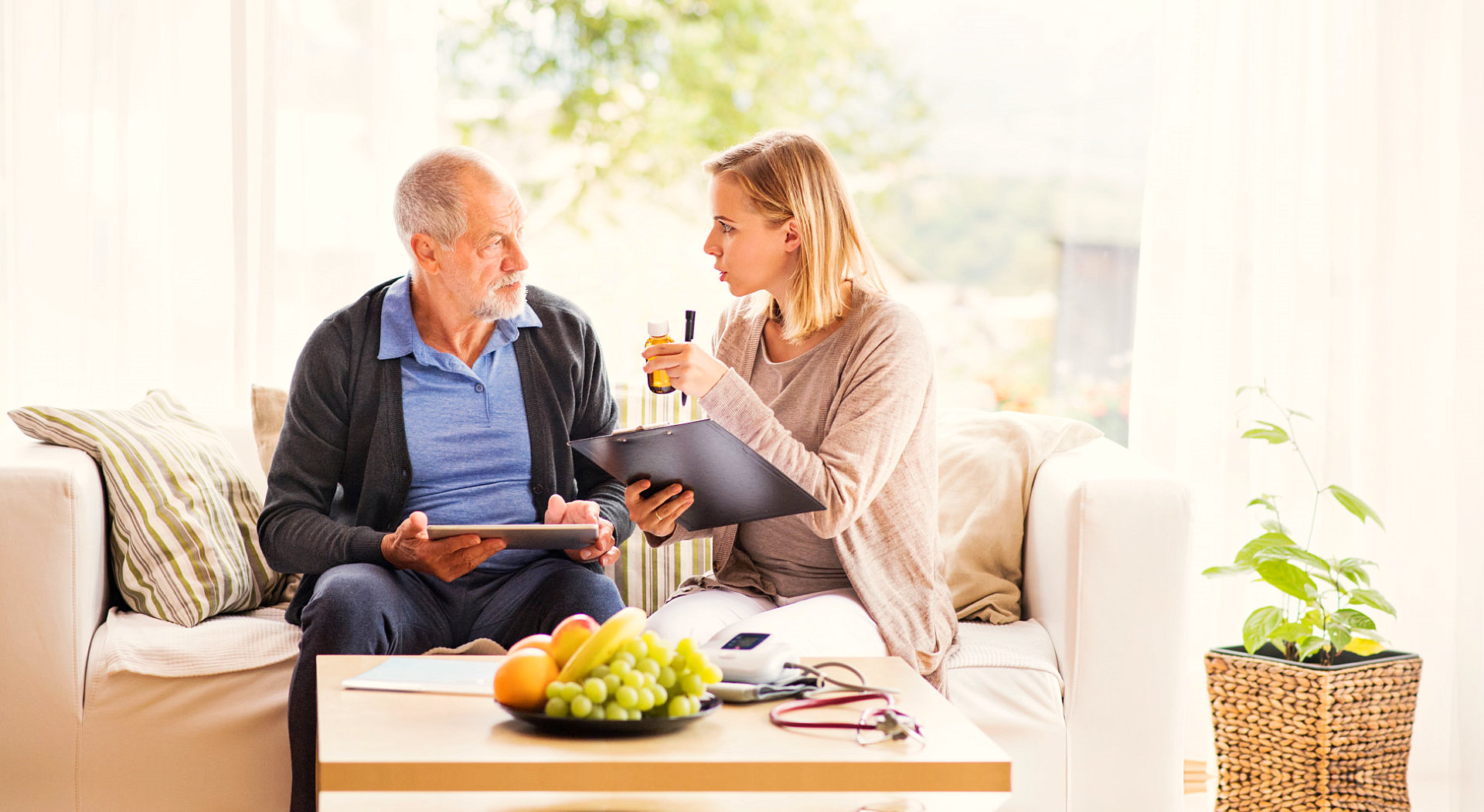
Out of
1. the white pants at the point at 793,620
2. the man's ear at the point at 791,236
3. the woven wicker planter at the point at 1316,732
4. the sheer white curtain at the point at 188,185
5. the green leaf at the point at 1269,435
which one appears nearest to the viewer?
the white pants at the point at 793,620

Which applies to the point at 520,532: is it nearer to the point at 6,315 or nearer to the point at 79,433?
the point at 79,433

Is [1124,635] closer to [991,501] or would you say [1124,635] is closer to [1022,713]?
[1022,713]

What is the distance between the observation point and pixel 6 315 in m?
2.78

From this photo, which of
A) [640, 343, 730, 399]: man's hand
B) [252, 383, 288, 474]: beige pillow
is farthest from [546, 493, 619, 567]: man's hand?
[252, 383, 288, 474]: beige pillow

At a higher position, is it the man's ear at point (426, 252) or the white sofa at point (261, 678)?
the man's ear at point (426, 252)

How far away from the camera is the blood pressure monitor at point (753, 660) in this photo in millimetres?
1332

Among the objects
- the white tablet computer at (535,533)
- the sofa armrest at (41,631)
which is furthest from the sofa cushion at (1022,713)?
the sofa armrest at (41,631)

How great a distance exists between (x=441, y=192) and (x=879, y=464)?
0.88m

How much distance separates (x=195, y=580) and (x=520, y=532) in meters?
0.77

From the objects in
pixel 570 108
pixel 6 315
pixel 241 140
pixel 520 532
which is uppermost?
pixel 570 108

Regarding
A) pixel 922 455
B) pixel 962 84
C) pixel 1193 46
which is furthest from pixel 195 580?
pixel 962 84

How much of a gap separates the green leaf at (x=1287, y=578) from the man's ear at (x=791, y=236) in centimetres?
110

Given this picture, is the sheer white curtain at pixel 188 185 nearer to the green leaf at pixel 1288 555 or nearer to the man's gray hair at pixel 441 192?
the man's gray hair at pixel 441 192

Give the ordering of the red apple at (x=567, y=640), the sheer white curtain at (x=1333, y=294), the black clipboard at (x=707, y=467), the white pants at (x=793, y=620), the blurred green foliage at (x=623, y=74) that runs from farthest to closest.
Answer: the blurred green foliage at (x=623, y=74) → the sheer white curtain at (x=1333, y=294) → the white pants at (x=793, y=620) → the black clipboard at (x=707, y=467) → the red apple at (x=567, y=640)
